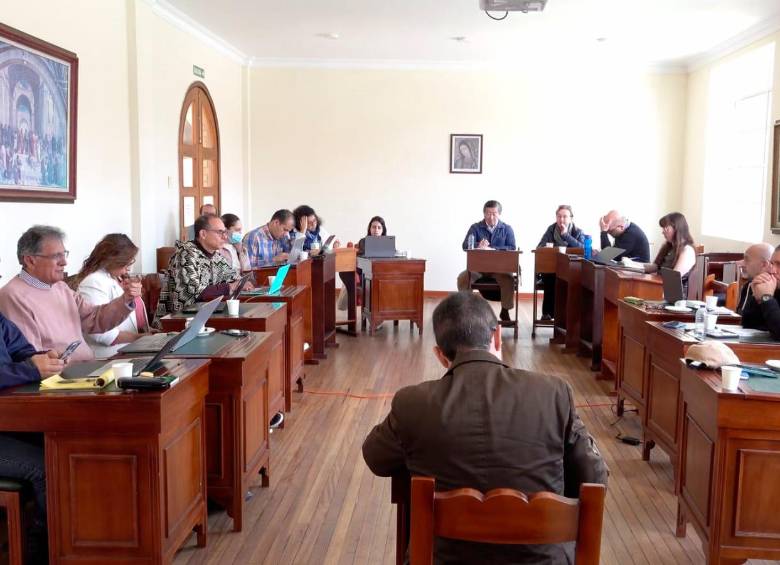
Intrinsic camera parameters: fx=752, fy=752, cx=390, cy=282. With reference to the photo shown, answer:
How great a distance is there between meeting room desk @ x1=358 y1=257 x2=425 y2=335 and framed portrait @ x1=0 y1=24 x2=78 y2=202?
324 cm

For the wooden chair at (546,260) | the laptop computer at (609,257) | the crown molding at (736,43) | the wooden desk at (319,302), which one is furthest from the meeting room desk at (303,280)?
the crown molding at (736,43)

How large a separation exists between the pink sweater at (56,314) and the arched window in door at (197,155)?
441 cm

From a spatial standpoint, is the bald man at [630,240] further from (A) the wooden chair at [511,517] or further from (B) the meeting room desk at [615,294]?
(A) the wooden chair at [511,517]

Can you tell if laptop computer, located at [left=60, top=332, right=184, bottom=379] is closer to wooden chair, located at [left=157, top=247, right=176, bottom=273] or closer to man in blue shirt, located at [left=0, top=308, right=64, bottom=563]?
man in blue shirt, located at [left=0, top=308, right=64, bottom=563]

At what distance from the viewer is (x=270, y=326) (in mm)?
4266

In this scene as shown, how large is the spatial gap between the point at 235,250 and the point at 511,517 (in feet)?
18.3

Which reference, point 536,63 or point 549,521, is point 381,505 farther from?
point 536,63

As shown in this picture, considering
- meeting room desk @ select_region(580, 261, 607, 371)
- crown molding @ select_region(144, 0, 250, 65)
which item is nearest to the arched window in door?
crown molding @ select_region(144, 0, 250, 65)

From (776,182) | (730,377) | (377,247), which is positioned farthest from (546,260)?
(730,377)

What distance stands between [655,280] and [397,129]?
5743 mm

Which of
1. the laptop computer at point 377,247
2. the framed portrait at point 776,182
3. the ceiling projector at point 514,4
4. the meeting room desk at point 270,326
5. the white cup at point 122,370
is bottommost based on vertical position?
the meeting room desk at point 270,326

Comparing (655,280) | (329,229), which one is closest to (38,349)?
(655,280)

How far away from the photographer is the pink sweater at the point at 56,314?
3227 mm

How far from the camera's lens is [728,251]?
8.77 metres
